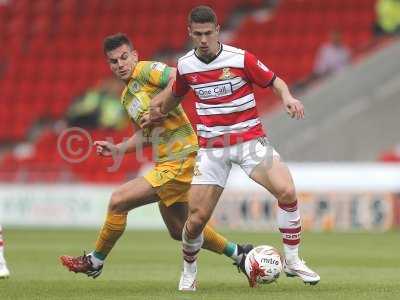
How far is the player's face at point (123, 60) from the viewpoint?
932 centimetres

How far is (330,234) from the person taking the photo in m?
17.3

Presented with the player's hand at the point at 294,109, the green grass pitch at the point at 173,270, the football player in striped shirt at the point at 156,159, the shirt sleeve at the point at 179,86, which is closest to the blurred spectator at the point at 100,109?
the green grass pitch at the point at 173,270

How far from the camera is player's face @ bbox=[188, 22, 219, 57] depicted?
8.46 meters

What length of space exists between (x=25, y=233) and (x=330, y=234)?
4785 mm

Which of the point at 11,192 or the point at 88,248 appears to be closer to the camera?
the point at 88,248

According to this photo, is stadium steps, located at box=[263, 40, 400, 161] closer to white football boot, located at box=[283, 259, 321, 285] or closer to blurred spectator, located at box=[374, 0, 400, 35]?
blurred spectator, located at box=[374, 0, 400, 35]

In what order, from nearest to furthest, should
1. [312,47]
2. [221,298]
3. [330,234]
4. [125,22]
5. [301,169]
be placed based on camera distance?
[221,298] → [330,234] → [301,169] → [312,47] → [125,22]

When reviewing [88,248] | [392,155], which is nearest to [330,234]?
[392,155]

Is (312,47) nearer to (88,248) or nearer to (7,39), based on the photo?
(7,39)

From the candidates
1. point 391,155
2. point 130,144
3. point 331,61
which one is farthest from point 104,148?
point 331,61

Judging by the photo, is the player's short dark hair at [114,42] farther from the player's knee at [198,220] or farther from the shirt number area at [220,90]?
the player's knee at [198,220]

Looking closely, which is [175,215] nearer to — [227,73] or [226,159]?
[226,159]

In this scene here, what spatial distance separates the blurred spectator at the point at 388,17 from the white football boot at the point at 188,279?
13.4 metres

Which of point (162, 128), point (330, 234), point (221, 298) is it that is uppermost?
point (162, 128)
